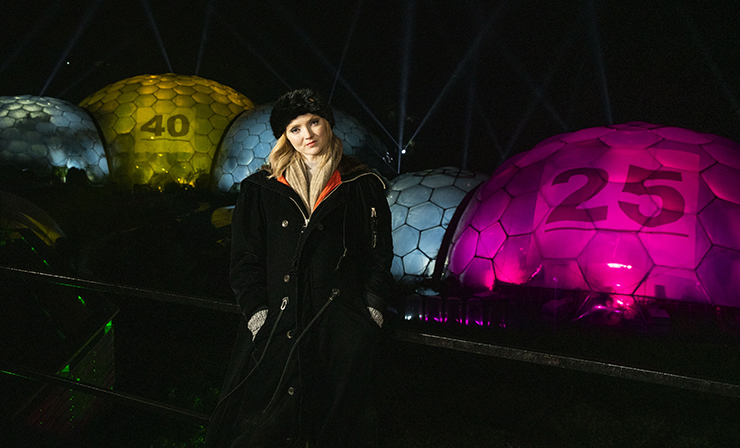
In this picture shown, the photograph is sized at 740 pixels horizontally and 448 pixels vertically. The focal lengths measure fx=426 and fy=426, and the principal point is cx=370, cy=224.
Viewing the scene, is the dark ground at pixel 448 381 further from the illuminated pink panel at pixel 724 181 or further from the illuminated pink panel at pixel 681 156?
the illuminated pink panel at pixel 681 156

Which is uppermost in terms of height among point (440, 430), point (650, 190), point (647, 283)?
point (650, 190)

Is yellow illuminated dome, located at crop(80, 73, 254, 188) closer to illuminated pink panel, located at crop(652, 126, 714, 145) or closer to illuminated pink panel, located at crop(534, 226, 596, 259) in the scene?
illuminated pink panel, located at crop(534, 226, 596, 259)

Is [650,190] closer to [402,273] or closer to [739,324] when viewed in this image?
[739,324]

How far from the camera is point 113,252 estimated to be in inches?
152

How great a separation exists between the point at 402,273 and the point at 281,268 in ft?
10.0

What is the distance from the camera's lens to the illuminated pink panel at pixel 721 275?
2721mm

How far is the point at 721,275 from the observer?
2760 millimetres

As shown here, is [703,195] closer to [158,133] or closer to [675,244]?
[675,244]

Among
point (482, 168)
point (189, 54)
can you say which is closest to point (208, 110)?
point (189, 54)

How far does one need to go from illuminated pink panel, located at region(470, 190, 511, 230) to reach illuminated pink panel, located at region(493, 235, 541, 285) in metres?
0.27

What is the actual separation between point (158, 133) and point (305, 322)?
597 cm

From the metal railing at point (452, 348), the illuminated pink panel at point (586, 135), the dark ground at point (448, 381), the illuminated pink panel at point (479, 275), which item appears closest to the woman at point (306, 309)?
the metal railing at point (452, 348)

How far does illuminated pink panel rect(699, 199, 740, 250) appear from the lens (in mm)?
2828

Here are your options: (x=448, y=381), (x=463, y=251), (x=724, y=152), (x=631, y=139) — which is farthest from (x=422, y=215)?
(x=724, y=152)
